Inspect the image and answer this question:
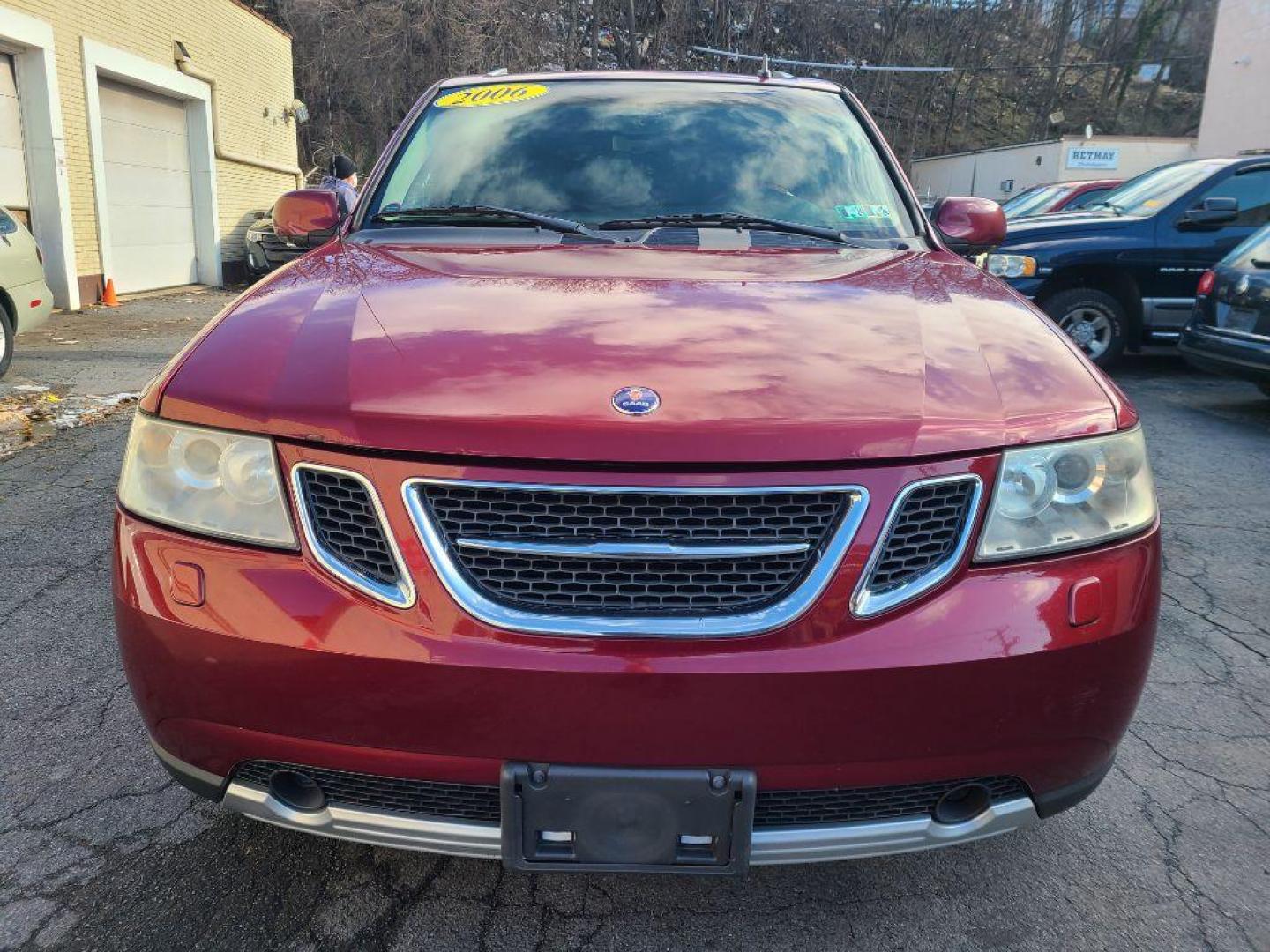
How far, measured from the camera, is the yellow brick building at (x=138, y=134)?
10.9m

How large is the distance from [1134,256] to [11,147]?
11.3 metres

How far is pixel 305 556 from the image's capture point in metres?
1.57

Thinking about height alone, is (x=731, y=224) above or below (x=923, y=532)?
above

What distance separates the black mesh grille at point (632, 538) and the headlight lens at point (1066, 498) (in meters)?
0.30

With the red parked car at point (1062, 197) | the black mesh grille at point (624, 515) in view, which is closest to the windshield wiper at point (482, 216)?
the black mesh grille at point (624, 515)

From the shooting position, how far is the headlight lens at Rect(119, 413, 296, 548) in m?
1.61

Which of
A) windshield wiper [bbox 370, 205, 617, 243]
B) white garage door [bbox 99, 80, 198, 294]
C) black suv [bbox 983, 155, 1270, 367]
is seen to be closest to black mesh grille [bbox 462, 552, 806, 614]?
windshield wiper [bbox 370, 205, 617, 243]

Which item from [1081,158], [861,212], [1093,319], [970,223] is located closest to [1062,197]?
[1093,319]

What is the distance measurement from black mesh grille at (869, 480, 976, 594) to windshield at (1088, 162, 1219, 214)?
7.72m

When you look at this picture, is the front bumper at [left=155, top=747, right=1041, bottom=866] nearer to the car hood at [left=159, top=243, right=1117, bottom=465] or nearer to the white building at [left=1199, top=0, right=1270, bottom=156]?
the car hood at [left=159, top=243, right=1117, bottom=465]

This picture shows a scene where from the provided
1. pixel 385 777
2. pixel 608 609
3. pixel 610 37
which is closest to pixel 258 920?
pixel 385 777

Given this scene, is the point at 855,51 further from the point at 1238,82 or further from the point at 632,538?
the point at 632,538

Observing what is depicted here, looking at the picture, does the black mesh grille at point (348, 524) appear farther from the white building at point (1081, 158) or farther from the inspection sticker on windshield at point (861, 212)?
the white building at point (1081, 158)

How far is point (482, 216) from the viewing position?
2693 mm
